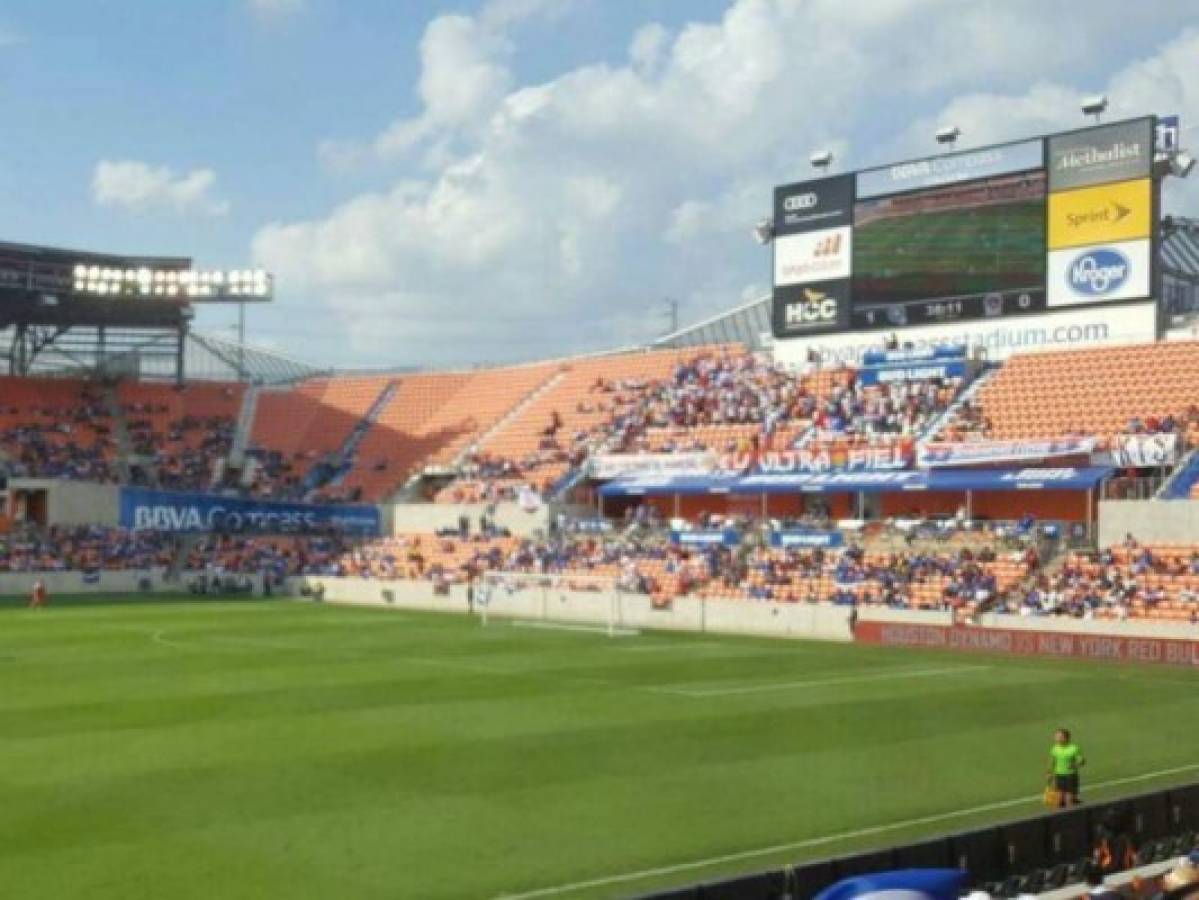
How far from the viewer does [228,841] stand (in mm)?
18625

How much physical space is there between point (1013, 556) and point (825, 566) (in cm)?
713

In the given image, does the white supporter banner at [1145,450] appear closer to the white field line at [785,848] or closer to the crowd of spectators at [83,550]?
the white field line at [785,848]

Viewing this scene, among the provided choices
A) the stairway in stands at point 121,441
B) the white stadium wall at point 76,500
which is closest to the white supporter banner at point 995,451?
the white stadium wall at point 76,500

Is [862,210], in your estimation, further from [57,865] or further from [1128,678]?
[57,865]

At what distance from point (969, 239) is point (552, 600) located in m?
21.4

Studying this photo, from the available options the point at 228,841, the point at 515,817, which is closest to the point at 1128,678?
the point at 515,817

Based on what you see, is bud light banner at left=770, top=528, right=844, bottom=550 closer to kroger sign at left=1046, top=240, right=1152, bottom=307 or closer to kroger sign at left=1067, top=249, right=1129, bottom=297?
kroger sign at left=1046, top=240, right=1152, bottom=307

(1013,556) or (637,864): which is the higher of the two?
(1013,556)

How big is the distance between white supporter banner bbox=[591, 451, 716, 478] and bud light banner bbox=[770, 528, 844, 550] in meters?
6.38

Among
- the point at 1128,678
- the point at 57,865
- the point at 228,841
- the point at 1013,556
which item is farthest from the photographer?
the point at 1013,556

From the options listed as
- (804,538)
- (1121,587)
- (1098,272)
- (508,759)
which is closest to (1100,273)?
(1098,272)

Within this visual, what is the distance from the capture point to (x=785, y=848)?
18.7 m

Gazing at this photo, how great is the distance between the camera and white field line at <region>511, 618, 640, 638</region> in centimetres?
5125

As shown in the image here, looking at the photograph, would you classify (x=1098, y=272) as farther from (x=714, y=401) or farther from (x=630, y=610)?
(x=630, y=610)
